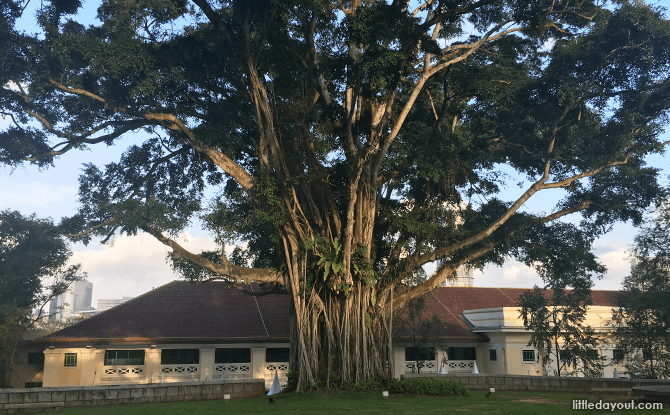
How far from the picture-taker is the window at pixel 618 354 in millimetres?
25697

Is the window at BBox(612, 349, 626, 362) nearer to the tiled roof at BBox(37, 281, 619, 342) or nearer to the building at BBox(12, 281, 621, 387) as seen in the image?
the building at BBox(12, 281, 621, 387)

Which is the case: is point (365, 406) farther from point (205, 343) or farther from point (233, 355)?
point (233, 355)

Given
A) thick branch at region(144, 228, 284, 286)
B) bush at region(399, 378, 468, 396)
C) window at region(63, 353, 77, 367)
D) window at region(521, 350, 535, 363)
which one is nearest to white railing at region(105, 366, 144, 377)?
window at region(63, 353, 77, 367)

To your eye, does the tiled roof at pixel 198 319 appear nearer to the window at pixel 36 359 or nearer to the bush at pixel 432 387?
the window at pixel 36 359

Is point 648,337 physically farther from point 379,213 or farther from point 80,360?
point 80,360

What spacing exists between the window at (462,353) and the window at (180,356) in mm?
12440

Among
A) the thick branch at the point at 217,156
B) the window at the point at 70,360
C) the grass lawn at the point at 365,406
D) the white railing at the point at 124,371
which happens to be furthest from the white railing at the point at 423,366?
the thick branch at the point at 217,156

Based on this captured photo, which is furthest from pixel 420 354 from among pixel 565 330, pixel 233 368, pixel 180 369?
pixel 180 369

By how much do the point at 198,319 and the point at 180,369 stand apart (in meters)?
2.47

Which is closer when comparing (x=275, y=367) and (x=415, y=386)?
(x=415, y=386)

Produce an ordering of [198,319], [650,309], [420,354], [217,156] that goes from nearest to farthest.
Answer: [217,156], [650,309], [198,319], [420,354]

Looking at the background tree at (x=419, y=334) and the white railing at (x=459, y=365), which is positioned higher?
the background tree at (x=419, y=334)

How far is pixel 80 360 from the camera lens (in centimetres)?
2388

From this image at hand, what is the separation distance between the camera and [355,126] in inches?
606
